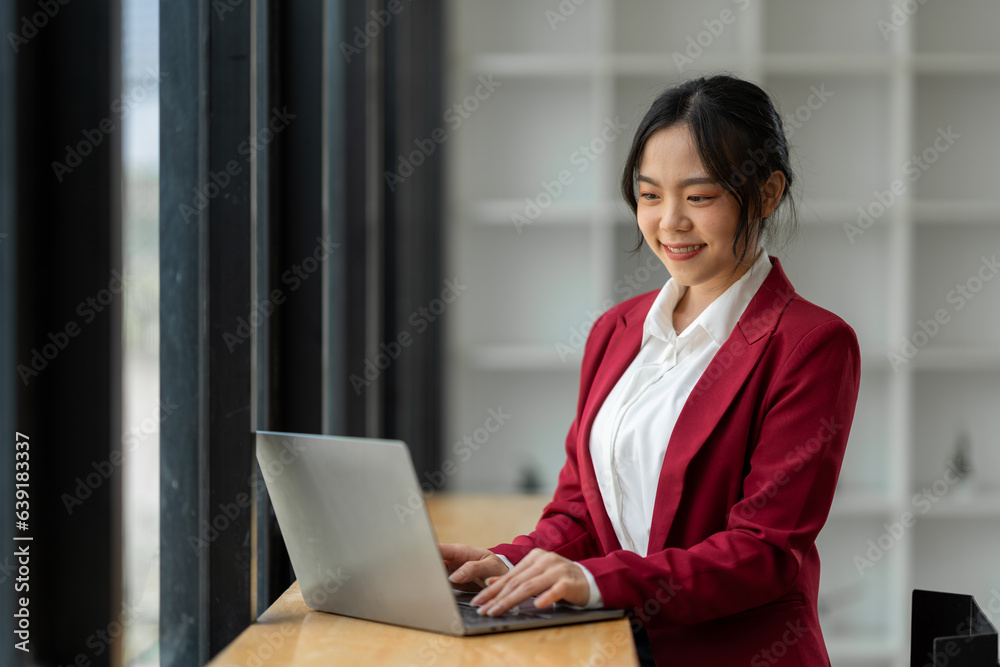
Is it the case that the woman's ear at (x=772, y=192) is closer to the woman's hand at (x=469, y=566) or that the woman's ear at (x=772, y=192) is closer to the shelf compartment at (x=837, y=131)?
the woman's hand at (x=469, y=566)

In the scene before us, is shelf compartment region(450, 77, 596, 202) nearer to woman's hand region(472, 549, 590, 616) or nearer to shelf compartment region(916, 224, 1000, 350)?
shelf compartment region(916, 224, 1000, 350)

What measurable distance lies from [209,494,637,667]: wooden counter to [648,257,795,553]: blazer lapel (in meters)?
0.22

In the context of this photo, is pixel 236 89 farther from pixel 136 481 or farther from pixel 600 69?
pixel 600 69

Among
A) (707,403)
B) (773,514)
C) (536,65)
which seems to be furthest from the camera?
(536,65)

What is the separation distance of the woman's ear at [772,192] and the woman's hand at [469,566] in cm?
64

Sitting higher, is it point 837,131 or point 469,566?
point 837,131

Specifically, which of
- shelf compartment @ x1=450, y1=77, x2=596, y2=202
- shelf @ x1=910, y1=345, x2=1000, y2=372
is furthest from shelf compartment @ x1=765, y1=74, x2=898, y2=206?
shelf compartment @ x1=450, y1=77, x2=596, y2=202

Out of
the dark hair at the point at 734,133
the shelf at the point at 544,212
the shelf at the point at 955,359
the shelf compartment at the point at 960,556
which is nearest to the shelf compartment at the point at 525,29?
the shelf at the point at 544,212

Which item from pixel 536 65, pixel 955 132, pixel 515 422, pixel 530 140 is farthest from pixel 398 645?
pixel 955 132

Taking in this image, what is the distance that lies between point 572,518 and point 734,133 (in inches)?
25.6

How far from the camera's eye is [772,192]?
137 cm

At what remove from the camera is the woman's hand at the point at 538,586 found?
1.08 meters

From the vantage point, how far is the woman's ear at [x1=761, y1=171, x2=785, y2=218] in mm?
1356

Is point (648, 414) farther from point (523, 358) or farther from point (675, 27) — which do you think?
point (675, 27)
